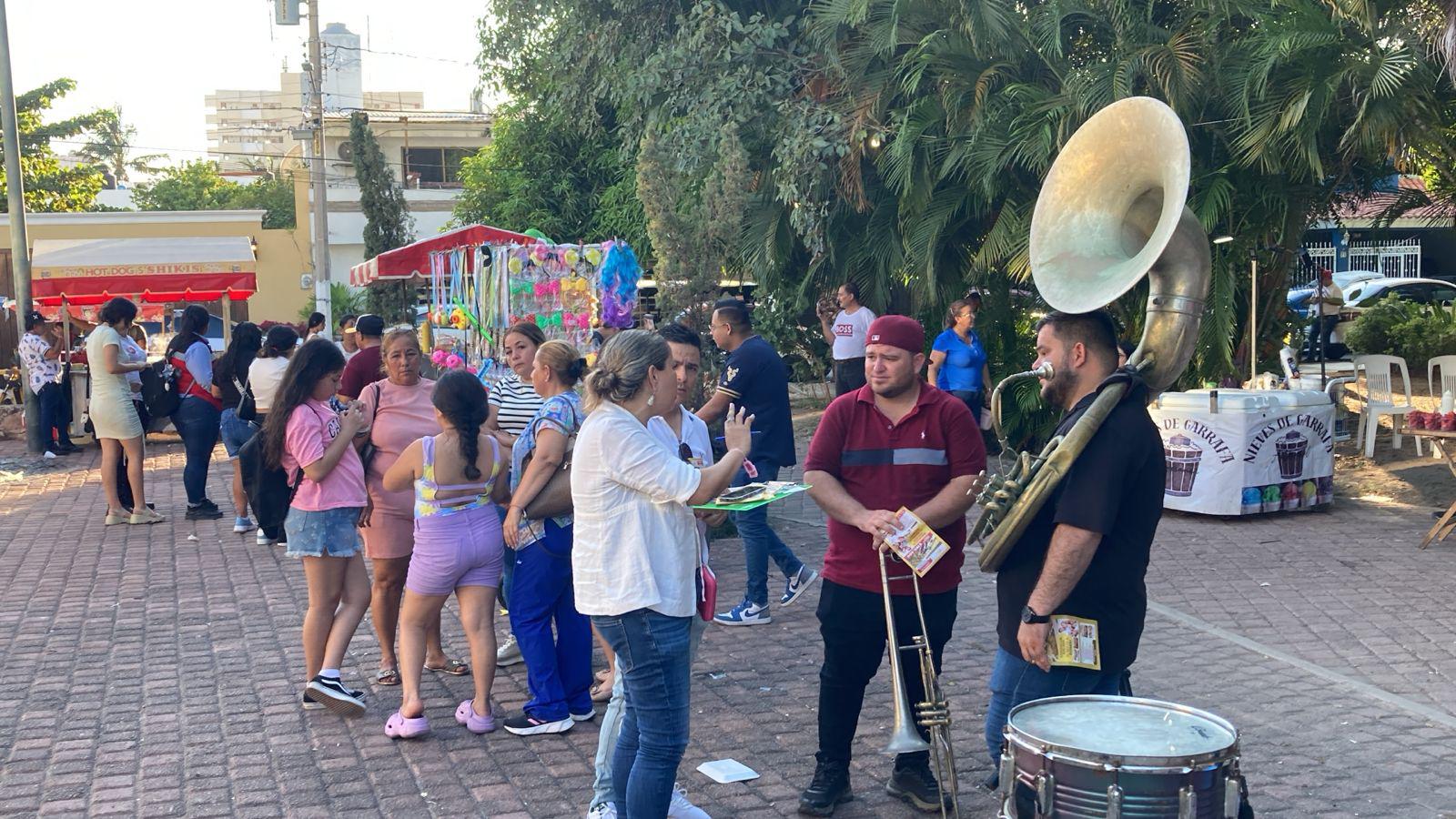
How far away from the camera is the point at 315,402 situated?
5.81 meters

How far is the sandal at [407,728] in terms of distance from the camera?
547 cm

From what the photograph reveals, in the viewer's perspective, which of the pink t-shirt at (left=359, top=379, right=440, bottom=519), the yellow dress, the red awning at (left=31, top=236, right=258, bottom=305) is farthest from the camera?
the red awning at (left=31, top=236, right=258, bottom=305)

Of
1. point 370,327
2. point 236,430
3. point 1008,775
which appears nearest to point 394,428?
point 370,327

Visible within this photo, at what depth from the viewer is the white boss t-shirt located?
11.5m

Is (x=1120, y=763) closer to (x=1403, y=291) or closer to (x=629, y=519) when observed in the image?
(x=629, y=519)

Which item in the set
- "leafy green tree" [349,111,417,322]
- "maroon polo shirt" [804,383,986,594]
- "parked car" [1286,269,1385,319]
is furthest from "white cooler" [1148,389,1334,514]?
"leafy green tree" [349,111,417,322]

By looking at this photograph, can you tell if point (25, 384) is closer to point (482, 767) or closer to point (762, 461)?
point (762, 461)

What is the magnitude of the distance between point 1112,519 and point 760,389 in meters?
3.82

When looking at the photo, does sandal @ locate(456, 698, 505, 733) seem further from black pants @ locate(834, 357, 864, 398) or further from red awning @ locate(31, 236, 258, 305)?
red awning @ locate(31, 236, 258, 305)

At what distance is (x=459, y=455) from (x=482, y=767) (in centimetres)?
126

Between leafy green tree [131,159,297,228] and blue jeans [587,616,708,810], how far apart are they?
60.9 meters

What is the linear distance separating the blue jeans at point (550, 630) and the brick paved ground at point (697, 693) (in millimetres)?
170

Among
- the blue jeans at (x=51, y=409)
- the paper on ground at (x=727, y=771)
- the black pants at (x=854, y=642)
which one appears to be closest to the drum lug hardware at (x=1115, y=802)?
the black pants at (x=854, y=642)

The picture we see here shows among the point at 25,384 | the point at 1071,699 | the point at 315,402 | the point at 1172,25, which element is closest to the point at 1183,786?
the point at 1071,699
